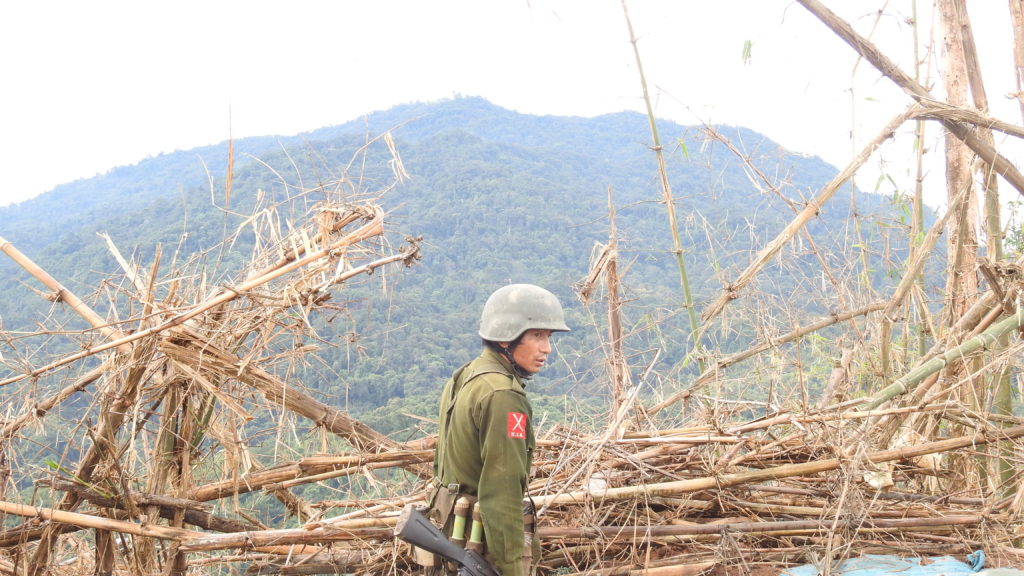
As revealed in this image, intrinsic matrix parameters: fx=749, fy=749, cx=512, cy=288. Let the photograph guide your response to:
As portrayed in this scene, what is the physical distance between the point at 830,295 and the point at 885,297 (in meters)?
0.55

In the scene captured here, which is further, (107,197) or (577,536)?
(107,197)

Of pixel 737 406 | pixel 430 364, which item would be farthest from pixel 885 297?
pixel 430 364

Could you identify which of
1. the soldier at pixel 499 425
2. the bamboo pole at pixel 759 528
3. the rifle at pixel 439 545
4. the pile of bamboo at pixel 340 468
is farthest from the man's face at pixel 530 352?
the bamboo pole at pixel 759 528

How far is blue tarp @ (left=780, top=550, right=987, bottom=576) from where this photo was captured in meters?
3.38

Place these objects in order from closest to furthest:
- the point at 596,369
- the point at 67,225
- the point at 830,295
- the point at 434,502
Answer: the point at 434,502 → the point at 596,369 → the point at 830,295 → the point at 67,225

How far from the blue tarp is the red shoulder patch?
5.60ft

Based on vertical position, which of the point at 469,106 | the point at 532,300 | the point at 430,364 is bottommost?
the point at 430,364

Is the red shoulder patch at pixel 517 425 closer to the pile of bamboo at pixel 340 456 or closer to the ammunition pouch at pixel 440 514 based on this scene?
the ammunition pouch at pixel 440 514

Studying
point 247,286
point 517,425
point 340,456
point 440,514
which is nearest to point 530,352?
point 517,425

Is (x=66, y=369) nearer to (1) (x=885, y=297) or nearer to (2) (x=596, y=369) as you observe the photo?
(2) (x=596, y=369)

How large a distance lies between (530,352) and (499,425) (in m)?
0.41

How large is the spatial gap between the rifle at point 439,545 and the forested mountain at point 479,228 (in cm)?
119

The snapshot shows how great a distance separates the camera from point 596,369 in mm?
4805

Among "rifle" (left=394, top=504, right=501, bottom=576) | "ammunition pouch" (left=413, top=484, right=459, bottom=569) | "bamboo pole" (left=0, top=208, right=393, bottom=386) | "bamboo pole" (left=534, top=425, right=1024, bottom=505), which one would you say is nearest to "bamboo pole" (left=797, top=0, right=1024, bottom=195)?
"bamboo pole" (left=534, top=425, right=1024, bottom=505)
